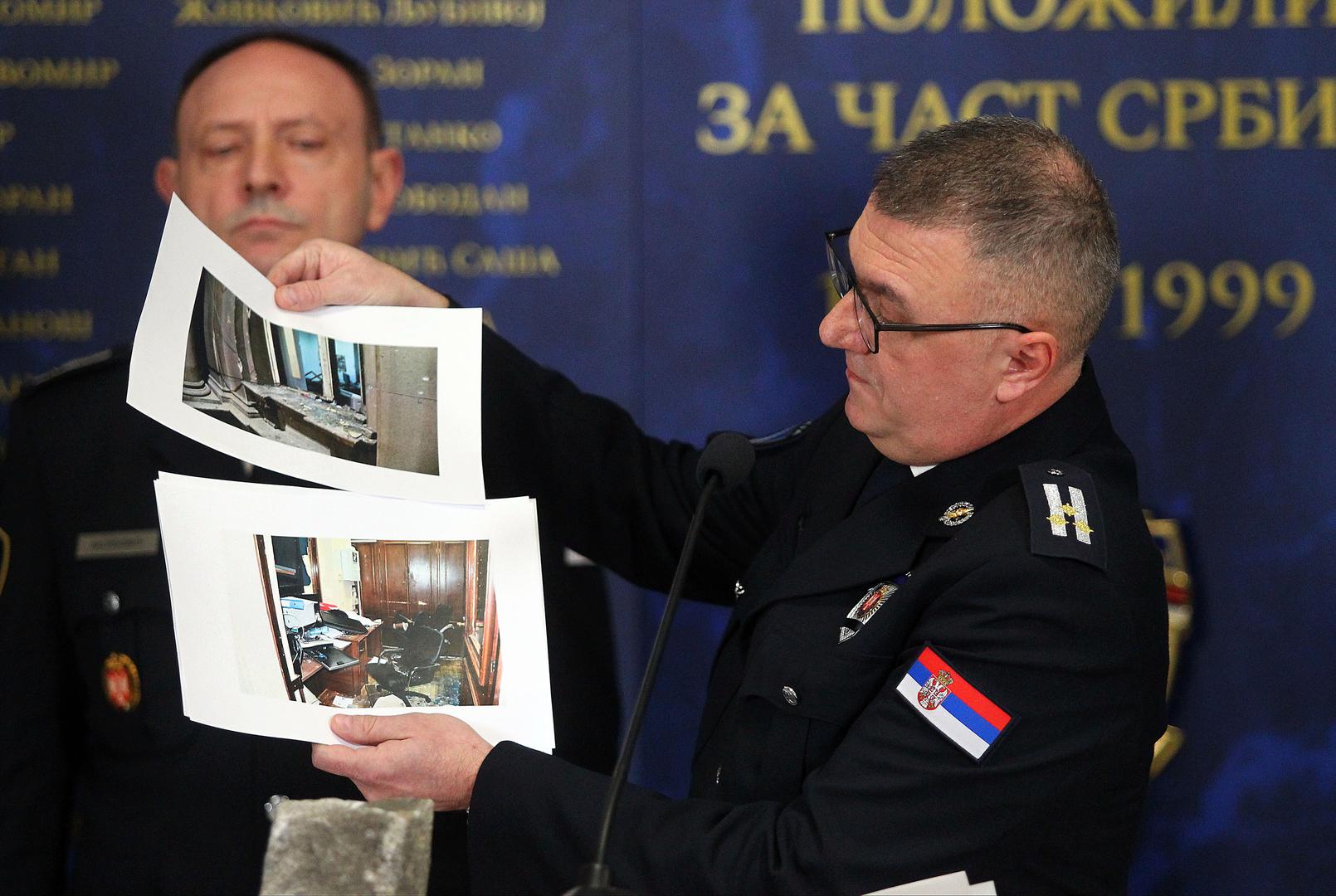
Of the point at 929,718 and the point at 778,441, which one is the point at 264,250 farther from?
the point at 929,718

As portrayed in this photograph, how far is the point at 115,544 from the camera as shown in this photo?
1.83 meters

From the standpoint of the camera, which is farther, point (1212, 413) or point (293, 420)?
point (1212, 413)

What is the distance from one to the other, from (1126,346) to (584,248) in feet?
2.84

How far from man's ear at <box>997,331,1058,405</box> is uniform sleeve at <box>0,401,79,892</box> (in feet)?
4.13

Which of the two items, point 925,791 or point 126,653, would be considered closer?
point 925,791

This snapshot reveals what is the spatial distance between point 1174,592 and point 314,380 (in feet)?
4.52

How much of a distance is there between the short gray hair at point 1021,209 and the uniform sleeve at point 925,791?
0.27 m

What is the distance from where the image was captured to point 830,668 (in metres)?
1.38

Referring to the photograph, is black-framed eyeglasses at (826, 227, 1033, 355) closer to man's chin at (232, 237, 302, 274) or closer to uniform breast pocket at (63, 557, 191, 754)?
man's chin at (232, 237, 302, 274)

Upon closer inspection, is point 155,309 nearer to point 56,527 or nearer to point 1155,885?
point 56,527

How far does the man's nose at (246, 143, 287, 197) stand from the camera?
188 cm

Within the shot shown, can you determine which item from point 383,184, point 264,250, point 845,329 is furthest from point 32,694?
point 845,329

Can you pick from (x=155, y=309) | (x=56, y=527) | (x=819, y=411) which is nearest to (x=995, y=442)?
(x=819, y=411)

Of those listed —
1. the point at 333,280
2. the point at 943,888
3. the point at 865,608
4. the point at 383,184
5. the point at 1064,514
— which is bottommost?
the point at 943,888
